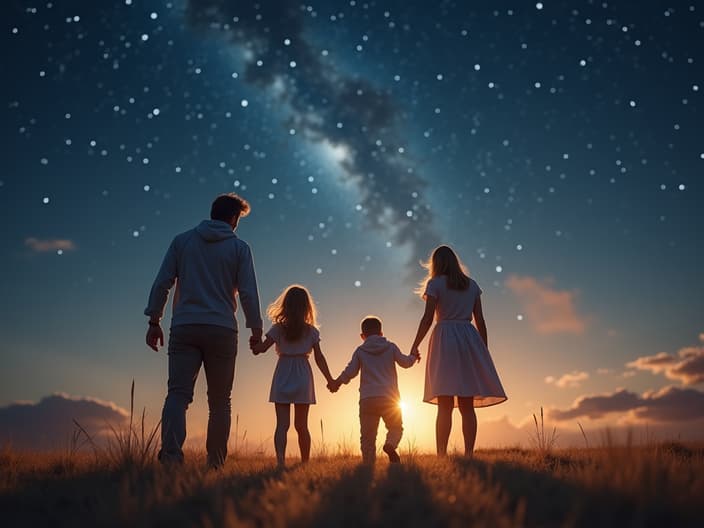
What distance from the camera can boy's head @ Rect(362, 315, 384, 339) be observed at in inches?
352

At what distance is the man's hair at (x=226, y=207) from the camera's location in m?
6.79

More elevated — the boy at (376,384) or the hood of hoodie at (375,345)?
the hood of hoodie at (375,345)

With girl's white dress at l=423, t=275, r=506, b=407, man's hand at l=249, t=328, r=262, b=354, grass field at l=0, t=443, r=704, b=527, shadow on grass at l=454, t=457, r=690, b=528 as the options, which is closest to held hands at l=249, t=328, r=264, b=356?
man's hand at l=249, t=328, r=262, b=354

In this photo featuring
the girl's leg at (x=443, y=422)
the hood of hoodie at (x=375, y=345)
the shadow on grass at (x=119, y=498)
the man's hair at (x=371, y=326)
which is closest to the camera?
the shadow on grass at (x=119, y=498)

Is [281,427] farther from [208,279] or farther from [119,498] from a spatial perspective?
[119,498]

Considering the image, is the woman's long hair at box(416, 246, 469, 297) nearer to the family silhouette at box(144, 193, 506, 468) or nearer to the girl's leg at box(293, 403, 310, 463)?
the family silhouette at box(144, 193, 506, 468)

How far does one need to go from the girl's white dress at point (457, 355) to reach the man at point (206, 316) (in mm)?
2366

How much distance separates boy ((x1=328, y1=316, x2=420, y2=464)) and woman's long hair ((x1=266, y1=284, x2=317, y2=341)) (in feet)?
2.99

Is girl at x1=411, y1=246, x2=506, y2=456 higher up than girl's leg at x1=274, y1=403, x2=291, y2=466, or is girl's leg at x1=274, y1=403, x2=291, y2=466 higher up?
girl at x1=411, y1=246, x2=506, y2=456


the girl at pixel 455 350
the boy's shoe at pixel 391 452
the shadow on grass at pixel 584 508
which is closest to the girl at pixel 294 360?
the boy's shoe at pixel 391 452

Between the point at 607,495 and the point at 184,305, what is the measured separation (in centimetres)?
457

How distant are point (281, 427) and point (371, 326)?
199 centimetres

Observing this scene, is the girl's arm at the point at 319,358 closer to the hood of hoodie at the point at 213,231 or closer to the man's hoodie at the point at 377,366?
the man's hoodie at the point at 377,366

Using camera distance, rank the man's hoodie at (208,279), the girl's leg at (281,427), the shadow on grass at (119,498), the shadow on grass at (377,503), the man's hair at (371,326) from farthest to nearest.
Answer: the man's hair at (371,326) → the girl's leg at (281,427) → the man's hoodie at (208,279) → the shadow on grass at (119,498) → the shadow on grass at (377,503)
